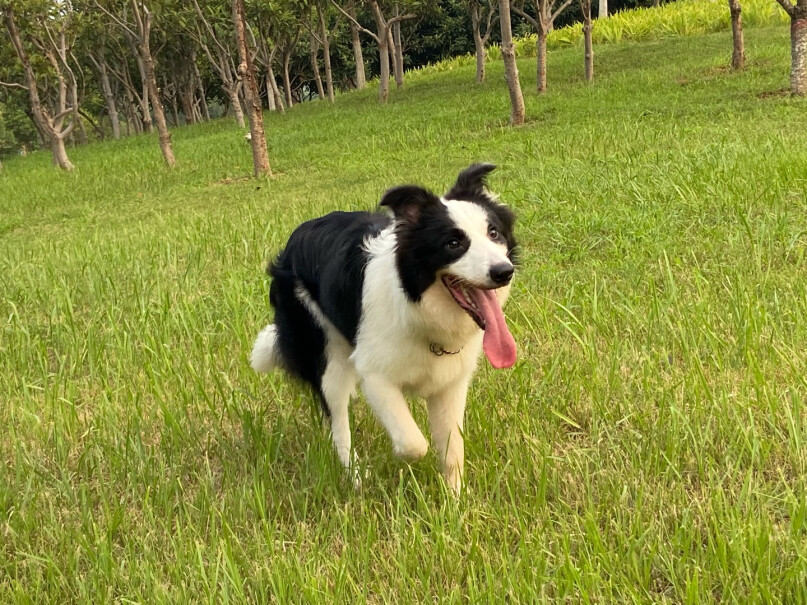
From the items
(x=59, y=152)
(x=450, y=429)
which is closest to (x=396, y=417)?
(x=450, y=429)

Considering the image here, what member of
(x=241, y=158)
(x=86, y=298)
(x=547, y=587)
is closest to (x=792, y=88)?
(x=241, y=158)

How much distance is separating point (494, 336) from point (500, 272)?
10.3 inches

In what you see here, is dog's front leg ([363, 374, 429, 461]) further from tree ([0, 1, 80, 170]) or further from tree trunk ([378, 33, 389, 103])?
tree trunk ([378, 33, 389, 103])

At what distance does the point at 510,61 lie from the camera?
12938 millimetres

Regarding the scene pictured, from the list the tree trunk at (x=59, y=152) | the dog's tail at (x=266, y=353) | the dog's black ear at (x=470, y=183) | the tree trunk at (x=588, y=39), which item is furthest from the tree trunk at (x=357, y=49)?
the dog's black ear at (x=470, y=183)

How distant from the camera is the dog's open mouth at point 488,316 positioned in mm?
2309

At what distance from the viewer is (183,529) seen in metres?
2.36

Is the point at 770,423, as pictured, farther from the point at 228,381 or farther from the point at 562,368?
the point at 228,381

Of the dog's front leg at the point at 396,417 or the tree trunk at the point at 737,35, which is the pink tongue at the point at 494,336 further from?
the tree trunk at the point at 737,35

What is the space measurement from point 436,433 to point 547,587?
878mm

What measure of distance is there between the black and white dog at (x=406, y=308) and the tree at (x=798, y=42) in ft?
36.7

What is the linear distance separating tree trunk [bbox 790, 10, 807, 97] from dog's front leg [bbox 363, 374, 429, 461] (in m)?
11.8

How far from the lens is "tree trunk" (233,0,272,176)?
37.6 ft

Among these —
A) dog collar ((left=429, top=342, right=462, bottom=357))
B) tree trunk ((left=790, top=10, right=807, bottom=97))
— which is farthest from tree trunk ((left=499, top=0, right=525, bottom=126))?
dog collar ((left=429, top=342, right=462, bottom=357))
